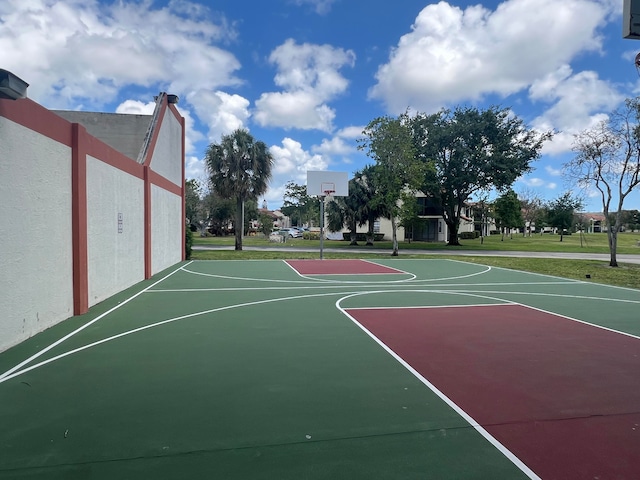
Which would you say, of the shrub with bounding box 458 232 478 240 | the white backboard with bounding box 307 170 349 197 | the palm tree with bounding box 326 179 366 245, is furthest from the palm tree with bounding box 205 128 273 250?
the shrub with bounding box 458 232 478 240

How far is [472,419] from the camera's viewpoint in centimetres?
415

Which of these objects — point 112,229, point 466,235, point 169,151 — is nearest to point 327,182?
point 169,151

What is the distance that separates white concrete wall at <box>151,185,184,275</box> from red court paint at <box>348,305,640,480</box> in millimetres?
10141

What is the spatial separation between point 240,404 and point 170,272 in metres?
13.6

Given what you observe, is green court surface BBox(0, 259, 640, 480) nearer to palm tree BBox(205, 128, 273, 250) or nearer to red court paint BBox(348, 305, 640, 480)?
red court paint BBox(348, 305, 640, 480)

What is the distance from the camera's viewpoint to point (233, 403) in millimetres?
4512

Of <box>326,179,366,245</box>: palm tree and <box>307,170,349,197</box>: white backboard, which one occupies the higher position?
<box>307,170,349,197</box>: white backboard

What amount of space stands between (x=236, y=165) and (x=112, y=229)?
61.7 ft

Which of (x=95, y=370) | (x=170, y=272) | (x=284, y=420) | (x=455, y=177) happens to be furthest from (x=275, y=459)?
(x=455, y=177)

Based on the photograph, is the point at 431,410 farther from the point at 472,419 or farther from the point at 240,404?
the point at 240,404

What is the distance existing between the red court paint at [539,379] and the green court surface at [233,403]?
0.19 m

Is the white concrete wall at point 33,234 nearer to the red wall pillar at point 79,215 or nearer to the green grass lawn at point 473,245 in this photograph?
the red wall pillar at point 79,215

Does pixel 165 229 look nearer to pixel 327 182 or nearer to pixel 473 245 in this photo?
pixel 327 182

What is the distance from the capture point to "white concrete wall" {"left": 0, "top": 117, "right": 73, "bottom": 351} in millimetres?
6152
